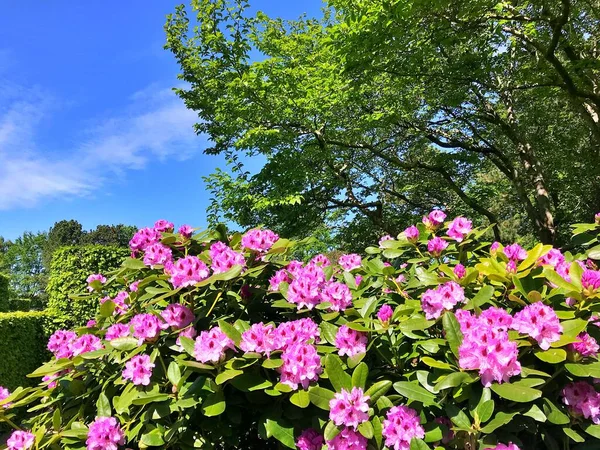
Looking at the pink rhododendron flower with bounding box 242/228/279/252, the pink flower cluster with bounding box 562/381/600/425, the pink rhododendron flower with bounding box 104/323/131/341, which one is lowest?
the pink flower cluster with bounding box 562/381/600/425

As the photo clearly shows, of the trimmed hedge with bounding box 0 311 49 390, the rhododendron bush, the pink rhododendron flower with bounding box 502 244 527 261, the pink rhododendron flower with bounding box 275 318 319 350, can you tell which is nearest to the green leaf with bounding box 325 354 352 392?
the rhododendron bush

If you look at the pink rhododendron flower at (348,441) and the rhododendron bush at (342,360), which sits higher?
the rhododendron bush at (342,360)

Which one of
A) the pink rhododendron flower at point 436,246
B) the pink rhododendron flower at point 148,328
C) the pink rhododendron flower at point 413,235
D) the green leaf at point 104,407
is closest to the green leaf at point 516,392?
the pink rhododendron flower at point 436,246

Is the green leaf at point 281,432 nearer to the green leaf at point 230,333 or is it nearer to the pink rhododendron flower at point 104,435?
the green leaf at point 230,333

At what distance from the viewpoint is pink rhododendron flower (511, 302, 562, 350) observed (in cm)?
101

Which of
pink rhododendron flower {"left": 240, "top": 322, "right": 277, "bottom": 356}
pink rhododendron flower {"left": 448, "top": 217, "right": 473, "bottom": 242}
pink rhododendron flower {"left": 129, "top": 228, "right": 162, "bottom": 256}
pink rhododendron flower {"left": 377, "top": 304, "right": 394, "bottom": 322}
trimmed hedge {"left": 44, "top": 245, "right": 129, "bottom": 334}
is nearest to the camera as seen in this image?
pink rhododendron flower {"left": 240, "top": 322, "right": 277, "bottom": 356}

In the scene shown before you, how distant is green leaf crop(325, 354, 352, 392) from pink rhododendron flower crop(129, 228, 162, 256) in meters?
0.95

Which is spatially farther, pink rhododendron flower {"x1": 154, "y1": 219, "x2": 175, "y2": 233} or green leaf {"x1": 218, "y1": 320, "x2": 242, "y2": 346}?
pink rhododendron flower {"x1": 154, "y1": 219, "x2": 175, "y2": 233}

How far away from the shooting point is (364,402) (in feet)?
3.37

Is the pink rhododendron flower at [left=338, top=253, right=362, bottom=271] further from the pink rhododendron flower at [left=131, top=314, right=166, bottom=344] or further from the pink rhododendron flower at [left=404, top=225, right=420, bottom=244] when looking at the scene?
the pink rhododendron flower at [left=131, top=314, right=166, bottom=344]

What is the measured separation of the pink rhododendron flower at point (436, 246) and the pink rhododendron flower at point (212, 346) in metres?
0.81

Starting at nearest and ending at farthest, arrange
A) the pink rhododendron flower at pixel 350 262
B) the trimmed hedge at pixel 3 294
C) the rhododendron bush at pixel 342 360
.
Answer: the rhododendron bush at pixel 342 360 → the pink rhododendron flower at pixel 350 262 → the trimmed hedge at pixel 3 294

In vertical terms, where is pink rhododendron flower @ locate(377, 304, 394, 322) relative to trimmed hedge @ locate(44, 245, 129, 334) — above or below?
below

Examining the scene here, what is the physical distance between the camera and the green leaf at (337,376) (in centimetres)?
107
